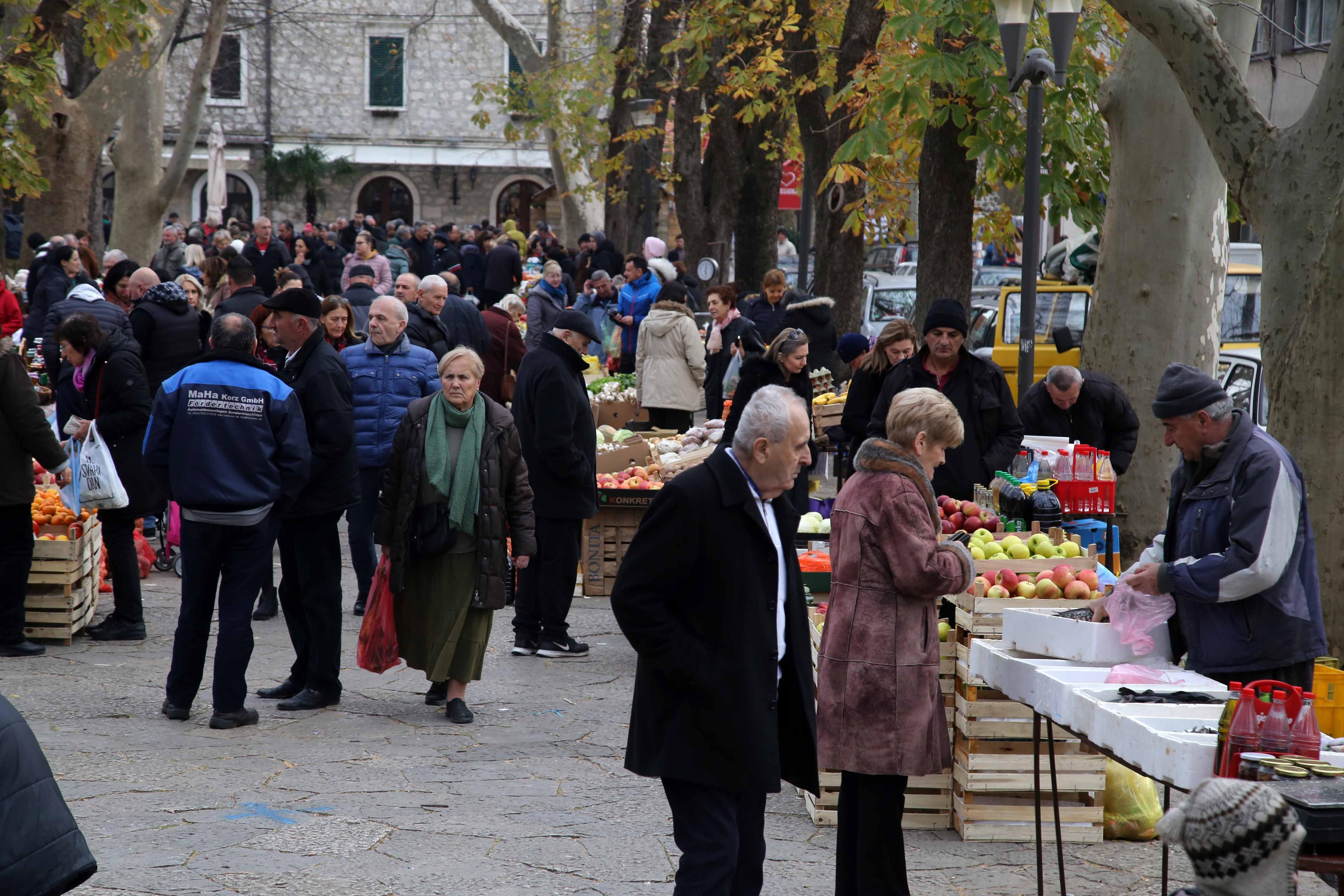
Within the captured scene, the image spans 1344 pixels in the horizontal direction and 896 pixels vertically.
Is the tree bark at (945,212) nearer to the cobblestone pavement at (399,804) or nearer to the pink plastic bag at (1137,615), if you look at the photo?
the cobblestone pavement at (399,804)

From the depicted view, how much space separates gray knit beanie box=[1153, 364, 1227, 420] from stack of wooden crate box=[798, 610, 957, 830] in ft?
5.26

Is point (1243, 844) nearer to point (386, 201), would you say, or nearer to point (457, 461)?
point (457, 461)

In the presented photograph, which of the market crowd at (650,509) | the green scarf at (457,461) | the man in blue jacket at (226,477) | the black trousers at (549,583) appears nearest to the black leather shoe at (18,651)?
the market crowd at (650,509)

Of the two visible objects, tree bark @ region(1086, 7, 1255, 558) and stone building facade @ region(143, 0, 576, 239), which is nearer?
tree bark @ region(1086, 7, 1255, 558)

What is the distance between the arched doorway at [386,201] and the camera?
47969mm

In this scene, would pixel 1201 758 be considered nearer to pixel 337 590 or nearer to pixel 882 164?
pixel 337 590

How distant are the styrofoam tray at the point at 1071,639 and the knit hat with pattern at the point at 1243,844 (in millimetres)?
2002

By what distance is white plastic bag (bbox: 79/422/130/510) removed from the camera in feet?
26.6

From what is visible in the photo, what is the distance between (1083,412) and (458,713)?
4405 millimetres

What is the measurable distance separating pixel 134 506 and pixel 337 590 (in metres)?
2.19

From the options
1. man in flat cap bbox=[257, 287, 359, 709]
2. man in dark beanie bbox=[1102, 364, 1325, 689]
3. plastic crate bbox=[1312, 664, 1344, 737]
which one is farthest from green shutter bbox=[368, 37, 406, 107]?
plastic crate bbox=[1312, 664, 1344, 737]

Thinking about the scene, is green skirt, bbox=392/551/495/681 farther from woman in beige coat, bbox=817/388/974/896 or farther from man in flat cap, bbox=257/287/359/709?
woman in beige coat, bbox=817/388/974/896

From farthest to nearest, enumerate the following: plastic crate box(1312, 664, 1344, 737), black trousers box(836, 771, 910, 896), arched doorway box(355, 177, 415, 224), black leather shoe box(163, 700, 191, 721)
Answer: arched doorway box(355, 177, 415, 224) < black leather shoe box(163, 700, 191, 721) < black trousers box(836, 771, 910, 896) < plastic crate box(1312, 664, 1344, 737)

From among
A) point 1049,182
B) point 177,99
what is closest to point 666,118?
point 1049,182
